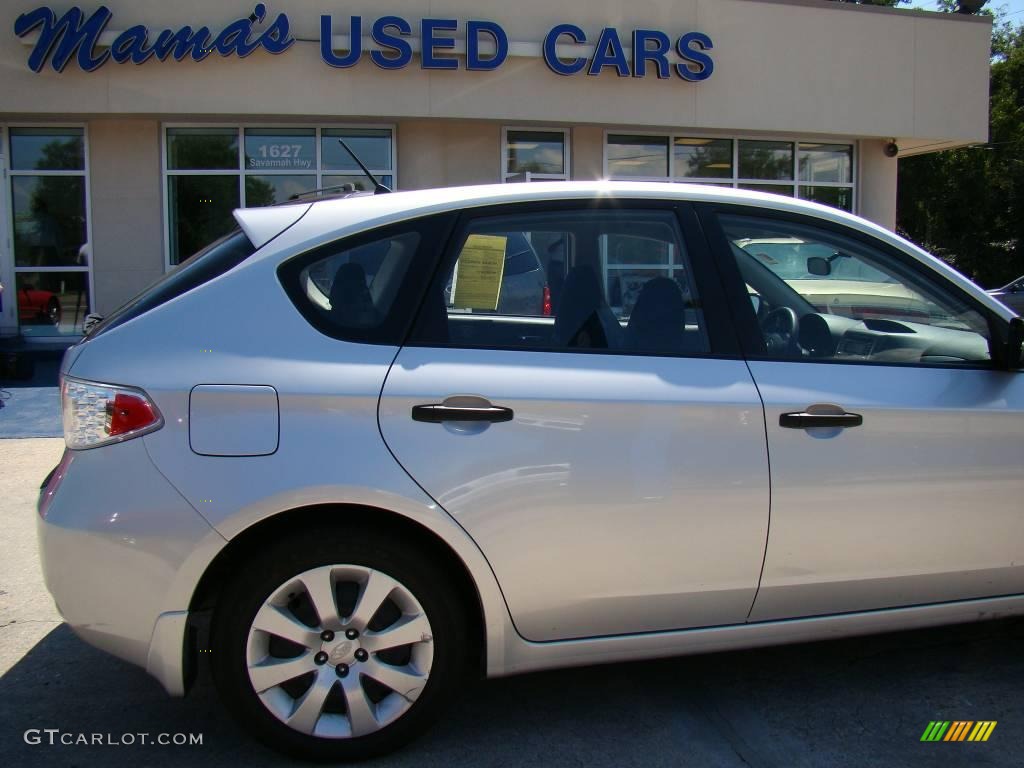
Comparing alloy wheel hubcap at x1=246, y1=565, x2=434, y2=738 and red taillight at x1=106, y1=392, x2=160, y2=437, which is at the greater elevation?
red taillight at x1=106, y1=392, x2=160, y2=437

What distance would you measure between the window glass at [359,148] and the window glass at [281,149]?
0.19m

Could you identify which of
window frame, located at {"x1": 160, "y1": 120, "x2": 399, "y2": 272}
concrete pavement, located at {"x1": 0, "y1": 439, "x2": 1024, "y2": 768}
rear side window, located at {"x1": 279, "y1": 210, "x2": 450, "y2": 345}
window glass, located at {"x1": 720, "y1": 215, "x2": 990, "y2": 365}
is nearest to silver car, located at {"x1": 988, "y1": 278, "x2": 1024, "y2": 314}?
window frame, located at {"x1": 160, "y1": 120, "x2": 399, "y2": 272}

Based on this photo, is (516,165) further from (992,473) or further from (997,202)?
(997,202)

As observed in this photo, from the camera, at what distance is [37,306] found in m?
12.2

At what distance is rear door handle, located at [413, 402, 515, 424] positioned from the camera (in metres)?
2.71

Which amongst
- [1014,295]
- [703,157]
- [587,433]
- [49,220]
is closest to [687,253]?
[587,433]

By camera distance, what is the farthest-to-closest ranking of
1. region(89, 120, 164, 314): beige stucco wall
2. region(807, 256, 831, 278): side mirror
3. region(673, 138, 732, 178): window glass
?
1. region(673, 138, 732, 178): window glass
2. region(89, 120, 164, 314): beige stucco wall
3. region(807, 256, 831, 278): side mirror

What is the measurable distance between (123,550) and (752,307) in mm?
A: 2144

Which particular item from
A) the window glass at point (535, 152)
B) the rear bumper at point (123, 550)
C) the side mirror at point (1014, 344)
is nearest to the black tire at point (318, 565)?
the rear bumper at point (123, 550)

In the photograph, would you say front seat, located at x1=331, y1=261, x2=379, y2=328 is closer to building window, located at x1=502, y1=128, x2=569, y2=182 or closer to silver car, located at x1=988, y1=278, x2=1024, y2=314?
building window, located at x1=502, y1=128, x2=569, y2=182

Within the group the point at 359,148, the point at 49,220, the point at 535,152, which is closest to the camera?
the point at 49,220

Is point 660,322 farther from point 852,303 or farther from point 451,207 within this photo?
point 852,303

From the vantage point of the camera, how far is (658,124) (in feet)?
42.1

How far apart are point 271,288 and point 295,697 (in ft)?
4.17
